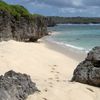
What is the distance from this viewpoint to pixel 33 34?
31.2 metres

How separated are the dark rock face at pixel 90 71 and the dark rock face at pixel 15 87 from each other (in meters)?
1.68

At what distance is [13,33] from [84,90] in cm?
1898

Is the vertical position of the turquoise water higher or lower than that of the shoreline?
lower

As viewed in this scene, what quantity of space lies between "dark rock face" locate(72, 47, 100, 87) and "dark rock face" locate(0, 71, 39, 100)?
5.51 feet

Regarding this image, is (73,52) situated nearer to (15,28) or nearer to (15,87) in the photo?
(15,28)

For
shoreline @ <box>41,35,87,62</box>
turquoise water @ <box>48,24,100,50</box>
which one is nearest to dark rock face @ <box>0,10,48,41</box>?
turquoise water @ <box>48,24,100,50</box>

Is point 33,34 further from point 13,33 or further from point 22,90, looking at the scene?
point 22,90

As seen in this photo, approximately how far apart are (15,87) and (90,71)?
249cm

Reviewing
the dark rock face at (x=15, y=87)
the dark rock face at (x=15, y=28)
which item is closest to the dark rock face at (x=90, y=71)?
the dark rock face at (x=15, y=87)

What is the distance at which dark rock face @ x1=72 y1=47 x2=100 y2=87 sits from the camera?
8.38 meters

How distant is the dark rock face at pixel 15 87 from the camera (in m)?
6.30

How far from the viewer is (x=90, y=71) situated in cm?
849

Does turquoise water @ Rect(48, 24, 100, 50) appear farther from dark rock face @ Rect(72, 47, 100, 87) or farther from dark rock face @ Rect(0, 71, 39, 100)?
dark rock face @ Rect(0, 71, 39, 100)

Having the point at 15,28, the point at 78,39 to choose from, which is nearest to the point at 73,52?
the point at 15,28
